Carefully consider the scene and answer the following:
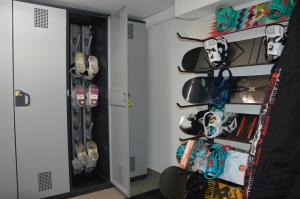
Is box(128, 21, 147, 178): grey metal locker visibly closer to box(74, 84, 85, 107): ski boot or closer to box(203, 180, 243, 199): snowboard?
box(74, 84, 85, 107): ski boot

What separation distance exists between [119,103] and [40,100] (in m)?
0.82

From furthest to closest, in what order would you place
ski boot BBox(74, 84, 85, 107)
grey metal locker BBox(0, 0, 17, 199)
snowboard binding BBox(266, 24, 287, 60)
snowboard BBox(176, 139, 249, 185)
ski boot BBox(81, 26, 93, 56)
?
1. ski boot BBox(81, 26, 93, 56)
2. ski boot BBox(74, 84, 85, 107)
3. grey metal locker BBox(0, 0, 17, 199)
4. snowboard BBox(176, 139, 249, 185)
5. snowboard binding BBox(266, 24, 287, 60)

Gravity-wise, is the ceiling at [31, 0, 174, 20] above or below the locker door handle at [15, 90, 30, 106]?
above

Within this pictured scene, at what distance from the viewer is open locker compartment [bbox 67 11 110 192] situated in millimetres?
2783

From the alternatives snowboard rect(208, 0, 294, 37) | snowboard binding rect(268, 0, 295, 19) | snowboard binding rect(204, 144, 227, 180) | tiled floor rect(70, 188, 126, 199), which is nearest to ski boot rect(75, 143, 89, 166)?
tiled floor rect(70, 188, 126, 199)

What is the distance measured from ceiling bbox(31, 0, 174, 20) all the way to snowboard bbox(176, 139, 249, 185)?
1.57m

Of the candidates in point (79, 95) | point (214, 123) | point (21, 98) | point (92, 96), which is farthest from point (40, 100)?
point (214, 123)

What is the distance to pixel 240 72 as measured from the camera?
198 centimetres

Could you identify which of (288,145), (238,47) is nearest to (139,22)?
(238,47)

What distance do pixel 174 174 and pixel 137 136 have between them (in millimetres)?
969

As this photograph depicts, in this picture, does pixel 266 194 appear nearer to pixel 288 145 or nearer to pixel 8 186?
pixel 288 145

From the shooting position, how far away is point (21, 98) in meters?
2.26

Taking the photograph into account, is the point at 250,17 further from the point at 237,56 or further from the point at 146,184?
the point at 146,184

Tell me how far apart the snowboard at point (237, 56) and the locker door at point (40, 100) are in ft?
4.55
